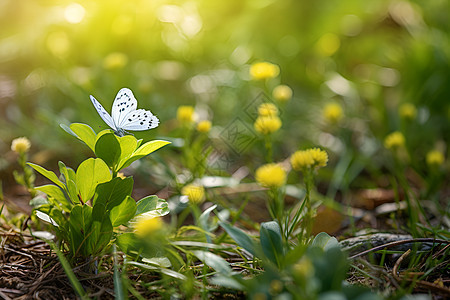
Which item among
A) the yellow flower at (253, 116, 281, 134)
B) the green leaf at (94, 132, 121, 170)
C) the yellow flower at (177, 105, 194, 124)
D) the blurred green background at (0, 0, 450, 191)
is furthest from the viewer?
the blurred green background at (0, 0, 450, 191)

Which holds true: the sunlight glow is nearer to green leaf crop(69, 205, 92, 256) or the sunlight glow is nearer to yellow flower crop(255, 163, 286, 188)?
green leaf crop(69, 205, 92, 256)

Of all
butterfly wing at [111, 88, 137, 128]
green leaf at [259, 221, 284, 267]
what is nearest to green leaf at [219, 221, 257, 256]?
green leaf at [259, 221, 284, 267]

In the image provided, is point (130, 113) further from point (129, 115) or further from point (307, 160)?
point (307, 160)

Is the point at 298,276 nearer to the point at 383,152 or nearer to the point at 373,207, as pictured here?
the point at 373,207

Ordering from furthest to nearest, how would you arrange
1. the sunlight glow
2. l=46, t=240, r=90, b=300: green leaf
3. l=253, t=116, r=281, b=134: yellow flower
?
the sunlight glow, l=253, t=116, r=281, b=134: yellow flower, l=46, t=240, r=90, b=300: green leaf

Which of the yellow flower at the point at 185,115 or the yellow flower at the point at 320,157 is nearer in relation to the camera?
the yellow flower at the point at 320,157

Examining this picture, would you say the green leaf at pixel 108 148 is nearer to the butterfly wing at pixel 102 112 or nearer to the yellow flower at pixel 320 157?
the butterfly wing at pixel 102 112

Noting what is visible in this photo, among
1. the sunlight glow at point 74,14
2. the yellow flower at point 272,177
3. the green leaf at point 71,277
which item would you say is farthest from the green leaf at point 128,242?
the sunlight glow at point 74,14
